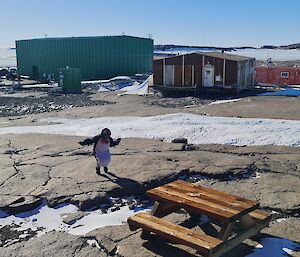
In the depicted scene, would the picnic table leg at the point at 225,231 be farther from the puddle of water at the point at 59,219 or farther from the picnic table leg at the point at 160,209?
the puddle of water at the point at 59,219

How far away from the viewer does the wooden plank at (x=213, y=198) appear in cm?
484

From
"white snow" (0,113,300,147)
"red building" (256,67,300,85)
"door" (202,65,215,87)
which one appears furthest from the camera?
"red building" (256,67,300,85)

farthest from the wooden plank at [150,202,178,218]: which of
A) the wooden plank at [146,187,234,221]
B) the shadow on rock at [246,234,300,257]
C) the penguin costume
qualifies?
the penguin costume

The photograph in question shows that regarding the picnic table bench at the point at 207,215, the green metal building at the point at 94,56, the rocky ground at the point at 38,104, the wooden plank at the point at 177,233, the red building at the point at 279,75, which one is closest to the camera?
the wooden plank at the point at 177,233

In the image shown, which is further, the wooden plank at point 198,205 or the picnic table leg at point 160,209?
the picnic table leg at point 160,209

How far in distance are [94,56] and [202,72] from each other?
17.9 m

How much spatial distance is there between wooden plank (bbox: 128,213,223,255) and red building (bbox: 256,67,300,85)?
28257 millimetres

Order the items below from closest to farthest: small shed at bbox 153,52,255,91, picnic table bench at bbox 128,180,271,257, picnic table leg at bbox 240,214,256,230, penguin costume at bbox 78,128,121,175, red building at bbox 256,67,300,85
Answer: picnic table bench at bbox 128,180,271,257
picnic table leg at bbox 240,214,256,230
penguin costume at bbox 78,128,121,175
small shed at bbox 153,52,255,91
red building at bbox 256,67,300,85

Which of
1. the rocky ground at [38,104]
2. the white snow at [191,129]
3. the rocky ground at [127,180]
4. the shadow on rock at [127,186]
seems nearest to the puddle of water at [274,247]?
the rocky ground at [127,180]

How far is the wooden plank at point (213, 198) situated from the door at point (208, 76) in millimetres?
20160

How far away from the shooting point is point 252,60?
93.4 feet

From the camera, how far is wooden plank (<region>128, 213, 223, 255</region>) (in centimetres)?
431

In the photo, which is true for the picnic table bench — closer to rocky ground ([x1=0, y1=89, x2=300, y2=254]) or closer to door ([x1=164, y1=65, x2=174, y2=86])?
rocky ground ([x1=0, y1=89, x2=300, y2=254])

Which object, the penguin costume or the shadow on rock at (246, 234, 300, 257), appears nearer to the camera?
the shadow on rock at (246, 234, 300, 257)
